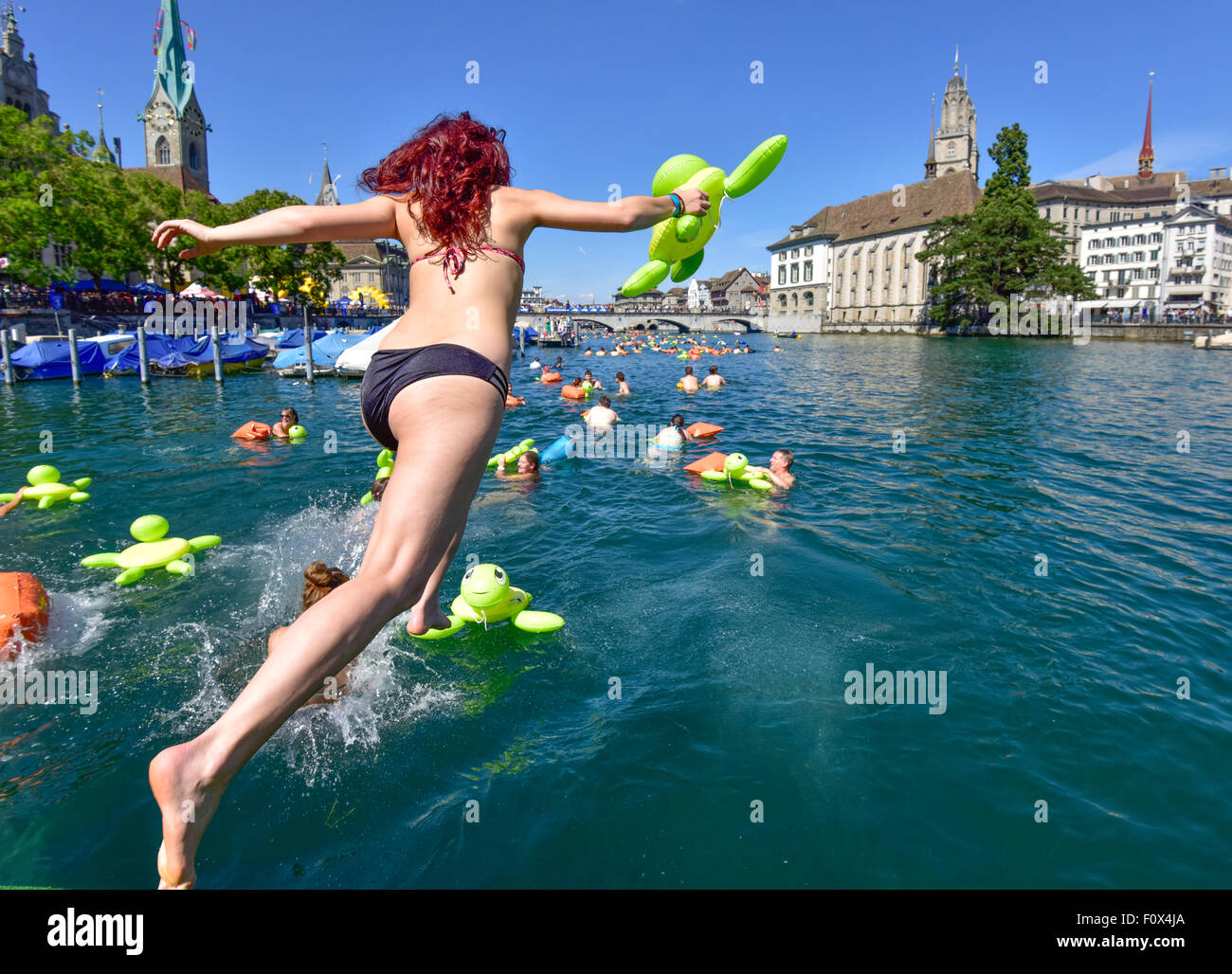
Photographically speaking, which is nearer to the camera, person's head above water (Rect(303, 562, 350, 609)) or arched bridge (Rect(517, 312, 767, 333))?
person's head above water (Rect(303, 562, 350, 609))

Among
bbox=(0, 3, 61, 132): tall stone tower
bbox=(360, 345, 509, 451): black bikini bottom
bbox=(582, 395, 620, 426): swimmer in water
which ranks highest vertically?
bbox=(0, 3, 61, 132): tall stone tower

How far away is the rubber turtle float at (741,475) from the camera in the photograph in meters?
13.3

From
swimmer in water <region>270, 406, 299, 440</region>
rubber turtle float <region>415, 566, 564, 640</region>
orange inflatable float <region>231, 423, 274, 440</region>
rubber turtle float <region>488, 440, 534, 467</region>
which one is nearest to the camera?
rubber turtle float <region>415, 566, 564, 640</region>

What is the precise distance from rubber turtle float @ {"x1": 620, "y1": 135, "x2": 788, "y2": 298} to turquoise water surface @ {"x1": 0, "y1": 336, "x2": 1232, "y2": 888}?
2.38 meters

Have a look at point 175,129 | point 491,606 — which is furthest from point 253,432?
point 175,129

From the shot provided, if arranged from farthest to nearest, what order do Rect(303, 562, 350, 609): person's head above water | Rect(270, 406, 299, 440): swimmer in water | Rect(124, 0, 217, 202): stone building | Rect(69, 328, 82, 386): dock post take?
Rect(124, 0, 217, 202): stone building
Rect(69, 328, 82, 386): dock post
Rect(270, 406, 299, 440): swimmer in water
Rect(303, 562, 350, 609): person's head above water

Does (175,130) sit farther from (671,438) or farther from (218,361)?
(671,438)

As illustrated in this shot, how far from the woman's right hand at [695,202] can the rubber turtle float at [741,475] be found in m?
10.0

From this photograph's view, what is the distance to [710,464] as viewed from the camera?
46.7ft

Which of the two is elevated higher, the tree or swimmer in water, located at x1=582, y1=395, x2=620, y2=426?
the tree

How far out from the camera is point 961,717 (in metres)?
5.57

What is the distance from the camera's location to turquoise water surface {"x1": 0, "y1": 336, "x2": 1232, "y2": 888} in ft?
13.5

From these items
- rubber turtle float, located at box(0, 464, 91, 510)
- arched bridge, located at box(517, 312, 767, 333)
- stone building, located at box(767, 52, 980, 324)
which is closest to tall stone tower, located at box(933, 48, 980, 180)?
stone building, located at box(767, 52, 980, 324)

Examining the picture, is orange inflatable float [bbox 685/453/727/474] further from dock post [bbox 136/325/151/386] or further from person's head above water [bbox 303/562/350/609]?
dock post [bbox 136/325/151/386]
